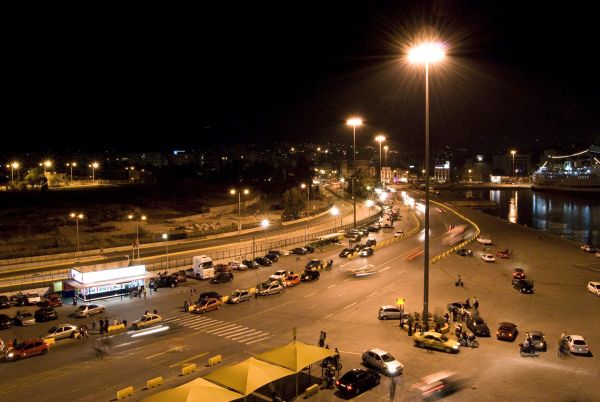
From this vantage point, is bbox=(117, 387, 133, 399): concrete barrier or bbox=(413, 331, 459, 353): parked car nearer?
bbox=(117, 387, 133, 399): concrete barrier

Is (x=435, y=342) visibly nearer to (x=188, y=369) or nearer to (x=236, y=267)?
(x=188, y=369)

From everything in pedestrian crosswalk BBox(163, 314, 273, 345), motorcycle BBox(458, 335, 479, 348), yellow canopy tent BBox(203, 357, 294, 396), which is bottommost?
pedestrian crosswalk BBox(163, 314, 273, 345)

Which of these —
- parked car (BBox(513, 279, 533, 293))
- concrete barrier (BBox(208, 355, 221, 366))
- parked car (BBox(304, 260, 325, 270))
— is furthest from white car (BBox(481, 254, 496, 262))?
concrete barrier (BBox(208, 355, 221, 366))

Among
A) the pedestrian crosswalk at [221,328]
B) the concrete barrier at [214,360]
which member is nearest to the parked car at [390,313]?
the pedestrian crosswalk at [221,328]

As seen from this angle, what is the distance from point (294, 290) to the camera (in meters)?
26.1

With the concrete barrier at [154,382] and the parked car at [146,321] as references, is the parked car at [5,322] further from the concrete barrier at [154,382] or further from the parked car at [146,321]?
the concrete barrier at [154,382]

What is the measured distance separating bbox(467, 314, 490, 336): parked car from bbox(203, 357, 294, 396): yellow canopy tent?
29.7 ft

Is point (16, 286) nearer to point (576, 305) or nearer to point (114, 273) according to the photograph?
point (114, 273)

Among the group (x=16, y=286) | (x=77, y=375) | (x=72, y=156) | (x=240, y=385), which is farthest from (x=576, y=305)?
(x=72, y=156)

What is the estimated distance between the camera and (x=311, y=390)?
1319 centimetres

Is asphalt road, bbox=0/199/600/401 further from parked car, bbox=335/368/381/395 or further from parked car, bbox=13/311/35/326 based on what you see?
parked car, bbox=13/311/35/326

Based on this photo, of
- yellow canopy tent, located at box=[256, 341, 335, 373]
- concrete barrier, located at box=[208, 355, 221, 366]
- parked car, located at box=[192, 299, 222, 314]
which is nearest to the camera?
yellow canopy tent, located at box=[256, 341, 335, 373]

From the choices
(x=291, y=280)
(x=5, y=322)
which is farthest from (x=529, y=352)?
(x=5, y=322)

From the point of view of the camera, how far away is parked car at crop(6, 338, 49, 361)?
55.0ft
